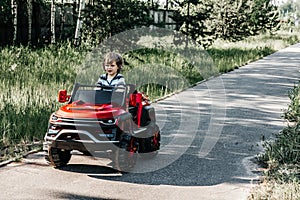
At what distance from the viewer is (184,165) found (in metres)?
6.29

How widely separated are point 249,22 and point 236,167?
24.4 m

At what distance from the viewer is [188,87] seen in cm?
1301

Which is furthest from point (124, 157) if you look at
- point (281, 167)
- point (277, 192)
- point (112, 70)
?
point (281, 167)

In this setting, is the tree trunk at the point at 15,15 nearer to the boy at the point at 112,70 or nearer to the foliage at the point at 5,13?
the foliage at the point at 5,13

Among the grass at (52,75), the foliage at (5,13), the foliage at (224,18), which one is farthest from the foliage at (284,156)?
the foliage at (5,13)

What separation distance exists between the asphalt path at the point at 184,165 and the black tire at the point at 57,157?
0.09 metres

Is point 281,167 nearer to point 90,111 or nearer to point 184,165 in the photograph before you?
point 184,165

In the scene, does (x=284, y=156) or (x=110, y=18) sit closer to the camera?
(x=284, y=156)

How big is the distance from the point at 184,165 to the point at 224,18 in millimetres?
20694

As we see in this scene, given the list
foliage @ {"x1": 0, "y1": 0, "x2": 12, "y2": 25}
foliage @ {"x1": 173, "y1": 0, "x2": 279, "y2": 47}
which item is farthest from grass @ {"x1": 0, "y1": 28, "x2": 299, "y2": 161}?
foliage @ {"x1": 0, "y1": 0, "x2": 12, "y2": 25}

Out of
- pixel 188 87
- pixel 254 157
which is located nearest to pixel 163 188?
pixel 254 157

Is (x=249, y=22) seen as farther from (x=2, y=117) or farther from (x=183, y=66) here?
(x=2, y=117)

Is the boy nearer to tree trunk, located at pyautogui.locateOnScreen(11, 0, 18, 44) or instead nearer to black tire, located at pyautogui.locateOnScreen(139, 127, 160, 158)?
black tire, located at pyautogui.locateOnScreen(139, 127, 160, 158)

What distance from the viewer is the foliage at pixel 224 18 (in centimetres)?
1975
